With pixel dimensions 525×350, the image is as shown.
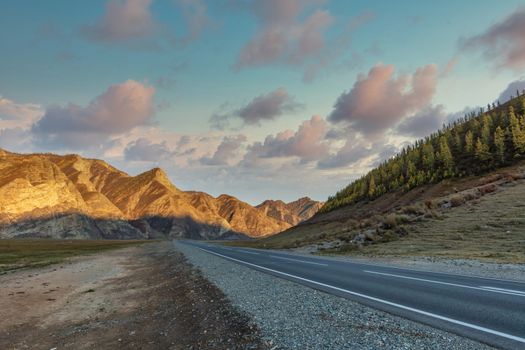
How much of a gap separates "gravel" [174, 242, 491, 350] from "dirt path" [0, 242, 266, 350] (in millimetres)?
628

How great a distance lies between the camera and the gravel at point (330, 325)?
7.41 metres

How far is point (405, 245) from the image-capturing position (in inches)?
1469

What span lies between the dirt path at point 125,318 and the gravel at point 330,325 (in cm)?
63

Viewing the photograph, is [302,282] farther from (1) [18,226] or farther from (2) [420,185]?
(1) [18,226]

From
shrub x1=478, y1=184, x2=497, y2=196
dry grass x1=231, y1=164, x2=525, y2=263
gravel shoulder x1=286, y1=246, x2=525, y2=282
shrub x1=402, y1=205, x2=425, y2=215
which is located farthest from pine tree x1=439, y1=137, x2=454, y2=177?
gravel shoulder x1=286, y1=246, x2=525, y2=282

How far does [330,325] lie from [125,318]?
30.4 feet

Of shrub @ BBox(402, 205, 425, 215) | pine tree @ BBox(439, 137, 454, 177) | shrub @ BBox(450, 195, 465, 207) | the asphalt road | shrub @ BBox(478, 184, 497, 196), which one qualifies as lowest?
the asphalt road

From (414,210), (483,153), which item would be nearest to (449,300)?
(414,210)

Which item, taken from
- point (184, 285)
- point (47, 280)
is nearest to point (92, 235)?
point (47, 280)

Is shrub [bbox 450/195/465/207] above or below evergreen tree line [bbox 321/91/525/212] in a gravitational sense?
below

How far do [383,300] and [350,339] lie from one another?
4.21m

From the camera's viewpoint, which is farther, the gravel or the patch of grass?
the patch of grass

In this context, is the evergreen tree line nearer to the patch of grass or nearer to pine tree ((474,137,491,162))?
pine tree ((474,137,491,162))

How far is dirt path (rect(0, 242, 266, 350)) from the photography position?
398 inches
